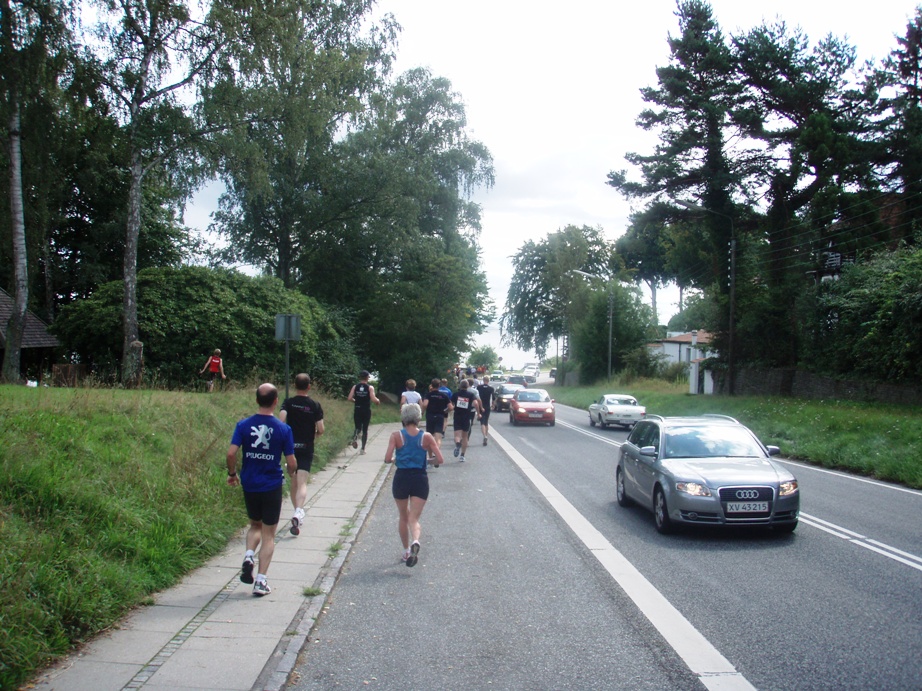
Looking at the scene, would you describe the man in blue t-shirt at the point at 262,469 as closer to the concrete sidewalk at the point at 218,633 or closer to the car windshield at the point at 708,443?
the concrete sidewalk at the point at 218,633

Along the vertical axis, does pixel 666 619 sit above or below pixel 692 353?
below

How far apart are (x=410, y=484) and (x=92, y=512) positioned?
283cm

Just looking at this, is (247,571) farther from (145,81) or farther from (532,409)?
(532,409)

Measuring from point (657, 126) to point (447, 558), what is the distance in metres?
28.8

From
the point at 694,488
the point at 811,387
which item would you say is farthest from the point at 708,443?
the point at 811,387

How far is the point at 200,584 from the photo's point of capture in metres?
6.73

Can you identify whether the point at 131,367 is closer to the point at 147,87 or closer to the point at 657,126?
the point at 147,87

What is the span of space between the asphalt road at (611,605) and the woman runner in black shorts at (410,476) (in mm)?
348

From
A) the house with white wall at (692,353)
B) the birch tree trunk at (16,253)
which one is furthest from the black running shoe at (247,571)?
the house with white wall at (692,353)

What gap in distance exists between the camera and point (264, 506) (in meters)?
6.62

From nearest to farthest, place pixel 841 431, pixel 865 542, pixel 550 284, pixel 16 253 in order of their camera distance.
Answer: pixel 865 542, pixel 16 253, pixel 841 431, pixel 550 284

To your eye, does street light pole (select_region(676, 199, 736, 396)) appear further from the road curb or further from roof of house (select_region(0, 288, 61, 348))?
the road curb

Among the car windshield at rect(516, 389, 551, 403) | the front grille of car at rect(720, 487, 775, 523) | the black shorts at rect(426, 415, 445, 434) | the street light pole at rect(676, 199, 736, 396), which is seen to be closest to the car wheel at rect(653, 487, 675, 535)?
the front grille of car at rect(720, 487, 775, 523)

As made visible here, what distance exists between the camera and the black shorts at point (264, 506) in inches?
260
